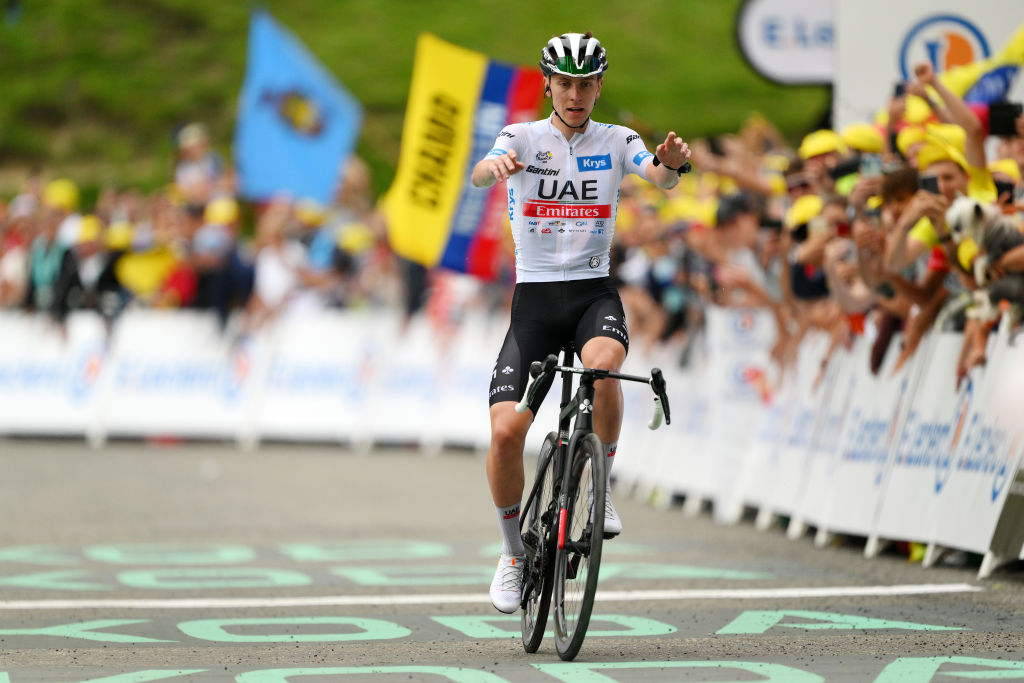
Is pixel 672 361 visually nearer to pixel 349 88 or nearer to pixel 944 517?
pixel 944 517

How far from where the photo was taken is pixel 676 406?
16078mm

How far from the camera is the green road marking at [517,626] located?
25.3ft

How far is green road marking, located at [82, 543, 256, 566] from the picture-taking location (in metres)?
10.8

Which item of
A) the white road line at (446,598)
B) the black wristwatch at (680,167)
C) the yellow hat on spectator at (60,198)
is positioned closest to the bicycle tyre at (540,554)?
the black wristwatch at (680,167)

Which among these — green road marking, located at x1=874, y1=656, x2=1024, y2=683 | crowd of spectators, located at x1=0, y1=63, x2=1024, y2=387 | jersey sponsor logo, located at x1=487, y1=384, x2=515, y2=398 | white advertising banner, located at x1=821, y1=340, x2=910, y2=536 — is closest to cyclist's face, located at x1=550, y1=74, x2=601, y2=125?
jersey sponsor logo, located at x1=487, y1=384, x2=515, y2=398

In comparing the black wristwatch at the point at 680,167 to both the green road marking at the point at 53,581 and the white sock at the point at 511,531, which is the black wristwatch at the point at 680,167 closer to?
the white sock at the point at 511,531

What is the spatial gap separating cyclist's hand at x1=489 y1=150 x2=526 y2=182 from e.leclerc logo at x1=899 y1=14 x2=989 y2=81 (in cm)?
679

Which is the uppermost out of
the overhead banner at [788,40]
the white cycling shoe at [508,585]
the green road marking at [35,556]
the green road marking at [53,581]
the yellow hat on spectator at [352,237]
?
the overhead banner at [788,40]

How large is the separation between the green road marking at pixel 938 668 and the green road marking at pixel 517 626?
4.44 ft

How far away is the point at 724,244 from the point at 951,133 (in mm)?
3978

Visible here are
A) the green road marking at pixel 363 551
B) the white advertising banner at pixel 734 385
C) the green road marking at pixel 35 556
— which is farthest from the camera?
the white advertising banner at pixel 734 385

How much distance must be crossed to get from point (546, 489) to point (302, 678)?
152cm

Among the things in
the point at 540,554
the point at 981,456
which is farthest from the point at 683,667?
the point at 981,456

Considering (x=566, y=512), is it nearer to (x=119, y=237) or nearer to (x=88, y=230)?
(x=119, y=237)
